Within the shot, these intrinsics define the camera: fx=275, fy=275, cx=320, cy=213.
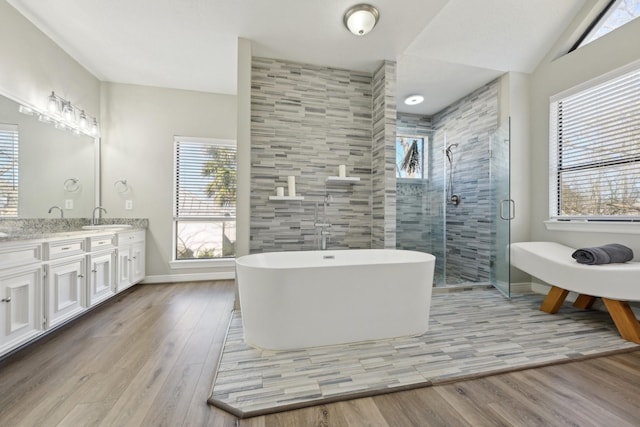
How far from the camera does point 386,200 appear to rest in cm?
306

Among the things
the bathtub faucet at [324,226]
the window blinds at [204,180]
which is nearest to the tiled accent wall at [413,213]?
the bathtub faucet at [324,226]

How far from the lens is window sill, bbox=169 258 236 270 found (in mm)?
3732

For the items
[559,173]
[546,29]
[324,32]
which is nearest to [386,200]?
[324,32]

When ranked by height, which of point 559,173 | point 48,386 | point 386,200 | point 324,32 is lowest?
point 48,386

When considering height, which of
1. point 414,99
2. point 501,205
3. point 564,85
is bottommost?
point 501,205

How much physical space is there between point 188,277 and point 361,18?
3621 mm

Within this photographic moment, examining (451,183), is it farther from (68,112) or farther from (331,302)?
(68,112)

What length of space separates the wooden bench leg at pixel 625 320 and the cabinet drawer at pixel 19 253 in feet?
14.0

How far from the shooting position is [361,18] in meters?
2.33

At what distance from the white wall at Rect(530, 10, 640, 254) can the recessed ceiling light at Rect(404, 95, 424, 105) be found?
1302mm

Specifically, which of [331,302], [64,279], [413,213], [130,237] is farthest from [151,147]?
[413,213]

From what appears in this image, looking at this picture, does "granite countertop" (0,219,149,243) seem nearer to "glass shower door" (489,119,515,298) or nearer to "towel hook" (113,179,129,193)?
"towel hook" (113,179,129,193)

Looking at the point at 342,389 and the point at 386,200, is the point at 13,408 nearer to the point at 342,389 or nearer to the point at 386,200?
the point at 342,389

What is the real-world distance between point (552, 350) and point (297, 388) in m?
1.80
